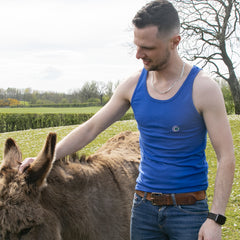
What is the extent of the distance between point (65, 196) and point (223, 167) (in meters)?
1.32

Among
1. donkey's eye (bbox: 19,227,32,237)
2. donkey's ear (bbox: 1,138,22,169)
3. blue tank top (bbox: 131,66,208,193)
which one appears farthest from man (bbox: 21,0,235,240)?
donkey's ear (bbox: 1,138,22,169)

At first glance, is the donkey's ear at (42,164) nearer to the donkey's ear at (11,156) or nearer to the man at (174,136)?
the donkey's ear at (11,156)

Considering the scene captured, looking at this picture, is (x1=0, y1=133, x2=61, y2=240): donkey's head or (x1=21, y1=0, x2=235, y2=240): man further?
(x1=0, y1=133, x2=61, y2=240): donkey's head

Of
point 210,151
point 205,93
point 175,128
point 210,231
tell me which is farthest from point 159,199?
point 210,151

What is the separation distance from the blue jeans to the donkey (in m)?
0.60

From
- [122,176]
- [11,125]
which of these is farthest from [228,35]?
[122,176]

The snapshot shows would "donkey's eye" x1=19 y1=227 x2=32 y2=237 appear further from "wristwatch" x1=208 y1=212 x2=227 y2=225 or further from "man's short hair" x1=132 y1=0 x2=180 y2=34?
"man's short hair" x1=132 y1=0 x2=180 y2=34

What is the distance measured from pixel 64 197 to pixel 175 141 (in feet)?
3.52

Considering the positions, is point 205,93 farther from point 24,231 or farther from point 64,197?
point 24,231

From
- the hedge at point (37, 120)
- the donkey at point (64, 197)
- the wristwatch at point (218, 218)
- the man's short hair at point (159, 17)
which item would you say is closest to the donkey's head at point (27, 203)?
the donkey at point (64, 197)

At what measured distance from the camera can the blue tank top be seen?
2322 millimetres

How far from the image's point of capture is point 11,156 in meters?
2.85

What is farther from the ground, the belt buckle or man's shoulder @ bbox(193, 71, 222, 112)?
man's shoulder @ bbox(193, 71, 222, 112)

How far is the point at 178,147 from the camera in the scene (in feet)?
7.72
